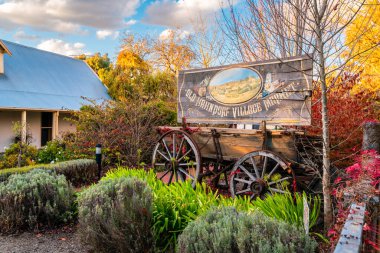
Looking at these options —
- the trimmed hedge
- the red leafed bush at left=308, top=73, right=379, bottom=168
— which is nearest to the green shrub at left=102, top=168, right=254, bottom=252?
the red leafed bush at left=308, top=73, right=379, bottom=168

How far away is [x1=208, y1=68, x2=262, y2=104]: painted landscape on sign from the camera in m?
5.74

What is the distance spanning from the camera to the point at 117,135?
1040cm

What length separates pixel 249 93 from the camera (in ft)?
18.9

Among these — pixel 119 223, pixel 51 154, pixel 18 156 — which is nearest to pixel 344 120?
pixel 119 223

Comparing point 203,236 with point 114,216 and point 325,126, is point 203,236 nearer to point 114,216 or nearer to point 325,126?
point 114,216

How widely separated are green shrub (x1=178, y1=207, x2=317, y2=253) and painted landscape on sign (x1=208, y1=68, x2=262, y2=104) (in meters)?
3.09

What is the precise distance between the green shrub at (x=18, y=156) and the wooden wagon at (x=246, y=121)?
5.68 meters

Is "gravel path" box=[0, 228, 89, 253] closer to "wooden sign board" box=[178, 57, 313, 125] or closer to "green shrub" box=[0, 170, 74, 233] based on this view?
"green shrub" box=[0, 170, 74, 233]

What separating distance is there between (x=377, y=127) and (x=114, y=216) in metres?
4.25

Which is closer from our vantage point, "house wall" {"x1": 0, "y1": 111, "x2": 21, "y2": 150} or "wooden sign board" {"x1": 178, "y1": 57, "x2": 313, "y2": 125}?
"wooden sign board" {"x1": 178, "y1": 57, "x2": 313, "y2": 125}

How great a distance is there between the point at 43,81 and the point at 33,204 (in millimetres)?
15560

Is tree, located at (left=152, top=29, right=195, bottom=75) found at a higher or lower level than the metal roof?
higher

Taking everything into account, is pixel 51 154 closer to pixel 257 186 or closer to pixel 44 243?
pixel 44 243

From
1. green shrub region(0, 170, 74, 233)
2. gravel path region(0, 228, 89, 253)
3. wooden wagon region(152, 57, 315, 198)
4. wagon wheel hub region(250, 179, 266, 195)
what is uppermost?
wooden wagon region(152, 57, 315, 198)
